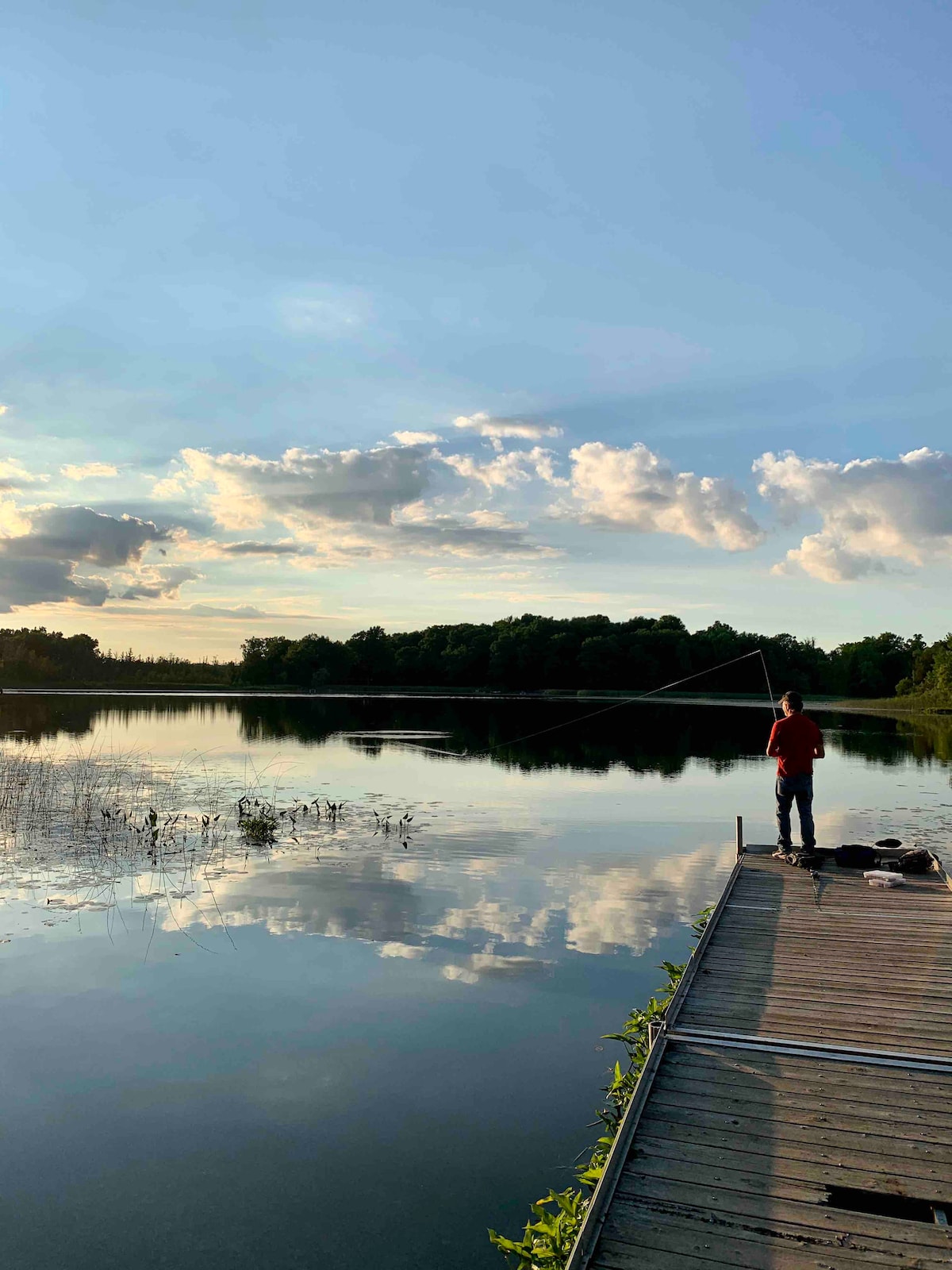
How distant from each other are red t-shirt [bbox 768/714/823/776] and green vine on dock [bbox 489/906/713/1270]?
5.44 m

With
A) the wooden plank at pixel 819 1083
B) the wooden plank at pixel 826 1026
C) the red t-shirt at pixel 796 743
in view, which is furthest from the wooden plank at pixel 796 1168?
the red t-shirt at pixel 796 743

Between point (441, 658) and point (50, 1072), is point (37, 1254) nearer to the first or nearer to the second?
point (50, 1072)

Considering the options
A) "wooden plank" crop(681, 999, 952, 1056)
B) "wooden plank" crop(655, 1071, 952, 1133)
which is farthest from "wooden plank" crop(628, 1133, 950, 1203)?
"wooden plank" crop(681, 999, 952, 1056)

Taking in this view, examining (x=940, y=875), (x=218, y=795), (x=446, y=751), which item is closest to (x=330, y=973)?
(x=940, y=875)

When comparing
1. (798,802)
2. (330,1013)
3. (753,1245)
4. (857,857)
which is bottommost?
(330,1013)

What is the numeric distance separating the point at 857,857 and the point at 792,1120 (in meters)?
8.09

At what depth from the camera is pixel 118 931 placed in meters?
11.8

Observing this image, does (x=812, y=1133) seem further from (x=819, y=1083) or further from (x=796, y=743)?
(x=796, y=743)

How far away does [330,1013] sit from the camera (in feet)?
29.5

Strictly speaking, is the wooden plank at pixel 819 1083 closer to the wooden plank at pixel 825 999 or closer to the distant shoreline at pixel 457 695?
the wooden plank at pixel 825 999

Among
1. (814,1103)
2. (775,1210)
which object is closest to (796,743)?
(814,1103)

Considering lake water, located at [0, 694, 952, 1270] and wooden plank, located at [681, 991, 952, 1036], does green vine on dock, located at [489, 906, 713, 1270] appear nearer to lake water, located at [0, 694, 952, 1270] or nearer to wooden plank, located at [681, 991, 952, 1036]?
lake water, located at [0, 694, 952, 1270]

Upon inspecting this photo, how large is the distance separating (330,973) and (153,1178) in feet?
13.2

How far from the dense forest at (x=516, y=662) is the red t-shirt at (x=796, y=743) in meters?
104
